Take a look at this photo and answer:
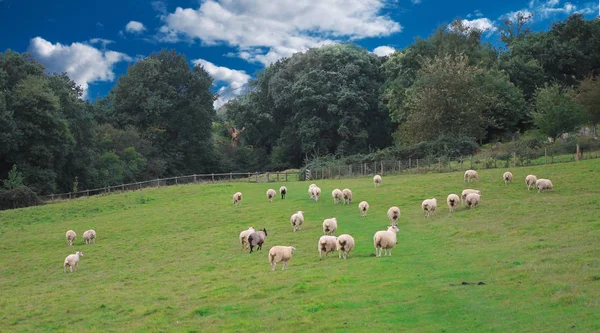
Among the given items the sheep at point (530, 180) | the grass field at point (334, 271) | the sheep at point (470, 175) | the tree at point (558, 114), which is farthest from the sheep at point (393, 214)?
the tree at point (558, 114)

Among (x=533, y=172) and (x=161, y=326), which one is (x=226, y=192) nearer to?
(x=533, y=172)

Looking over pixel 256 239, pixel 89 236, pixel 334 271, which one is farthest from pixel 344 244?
pixel 89 236

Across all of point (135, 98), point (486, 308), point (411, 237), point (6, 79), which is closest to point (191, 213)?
point (411, 237)

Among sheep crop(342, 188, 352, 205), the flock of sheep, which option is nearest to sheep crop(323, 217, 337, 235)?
the flock of sheep

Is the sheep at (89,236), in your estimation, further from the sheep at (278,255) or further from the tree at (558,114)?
the tree at (558,114)

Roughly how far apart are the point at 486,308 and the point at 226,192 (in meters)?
38.4

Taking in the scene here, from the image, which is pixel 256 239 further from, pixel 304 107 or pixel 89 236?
pixel 304 107

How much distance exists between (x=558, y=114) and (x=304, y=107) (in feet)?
128

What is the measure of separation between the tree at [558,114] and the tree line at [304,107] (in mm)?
150

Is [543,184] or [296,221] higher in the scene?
[543,184]

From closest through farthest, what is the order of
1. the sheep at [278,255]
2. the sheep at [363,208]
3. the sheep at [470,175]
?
the sheep at [278,255] → the sheep at [363,208] → the sheep at [470,175]

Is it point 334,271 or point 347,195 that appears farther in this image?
point 347,195

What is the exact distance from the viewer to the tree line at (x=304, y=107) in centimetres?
6119

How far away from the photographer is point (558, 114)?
59.7 meters
